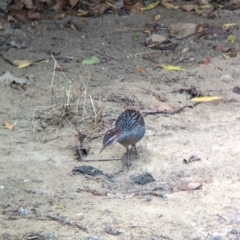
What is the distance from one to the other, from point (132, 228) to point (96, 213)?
12.9 inches

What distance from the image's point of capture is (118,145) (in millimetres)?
6461

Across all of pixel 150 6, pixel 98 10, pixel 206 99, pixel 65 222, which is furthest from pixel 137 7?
pixel 65 222

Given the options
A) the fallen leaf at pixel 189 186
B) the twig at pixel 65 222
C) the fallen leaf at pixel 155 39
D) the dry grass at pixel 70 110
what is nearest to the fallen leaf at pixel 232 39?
the fallen leaf at pixel 155 39

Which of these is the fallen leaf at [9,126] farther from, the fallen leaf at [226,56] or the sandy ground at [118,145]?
the fallen leaf at [226,56]

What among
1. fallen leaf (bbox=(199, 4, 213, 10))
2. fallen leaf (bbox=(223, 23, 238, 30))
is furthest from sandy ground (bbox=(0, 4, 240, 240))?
fallen leaf (bbox=(199, 4, 213, 10))

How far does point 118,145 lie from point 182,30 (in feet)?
8.91

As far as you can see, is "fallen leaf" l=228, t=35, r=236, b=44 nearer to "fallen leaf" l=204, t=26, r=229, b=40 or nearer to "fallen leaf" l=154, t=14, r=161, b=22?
"fallen leaf" l=204, t=26, r=229, b=40

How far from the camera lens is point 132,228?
4.94m

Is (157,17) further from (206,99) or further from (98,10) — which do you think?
(206,99)

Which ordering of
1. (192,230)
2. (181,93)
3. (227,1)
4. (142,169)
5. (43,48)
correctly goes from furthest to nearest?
(227,1) < (43,48) < (181,93) < (142,169) < (192,230)

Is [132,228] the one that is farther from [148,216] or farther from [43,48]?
[43,48]

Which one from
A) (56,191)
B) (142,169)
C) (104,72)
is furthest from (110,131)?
(104,72)

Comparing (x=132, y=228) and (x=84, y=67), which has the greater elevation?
(x=132, y=228)

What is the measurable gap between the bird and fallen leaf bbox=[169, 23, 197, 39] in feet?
9.02
